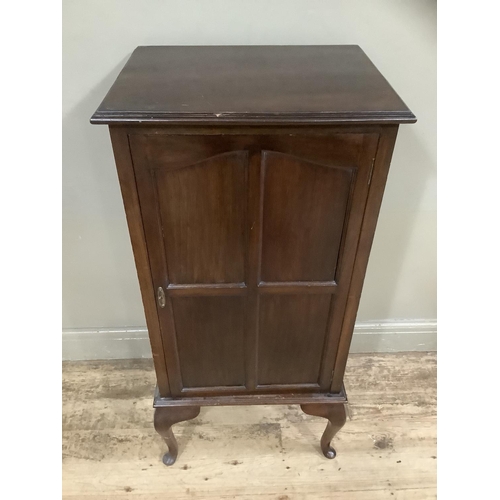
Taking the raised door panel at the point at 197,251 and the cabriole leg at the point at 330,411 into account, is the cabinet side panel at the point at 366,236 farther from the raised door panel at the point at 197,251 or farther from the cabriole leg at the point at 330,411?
the raised door panel at the point at 197,251

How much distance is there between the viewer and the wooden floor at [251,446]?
1.27m

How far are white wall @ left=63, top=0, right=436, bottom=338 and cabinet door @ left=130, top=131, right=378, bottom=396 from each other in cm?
43

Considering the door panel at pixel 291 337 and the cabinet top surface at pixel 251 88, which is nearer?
the cabinet top surface at pixel 251 88

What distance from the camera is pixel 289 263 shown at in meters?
0.92

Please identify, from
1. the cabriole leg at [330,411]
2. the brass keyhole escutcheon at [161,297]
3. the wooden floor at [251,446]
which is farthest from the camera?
the wooden floor at [251,446]

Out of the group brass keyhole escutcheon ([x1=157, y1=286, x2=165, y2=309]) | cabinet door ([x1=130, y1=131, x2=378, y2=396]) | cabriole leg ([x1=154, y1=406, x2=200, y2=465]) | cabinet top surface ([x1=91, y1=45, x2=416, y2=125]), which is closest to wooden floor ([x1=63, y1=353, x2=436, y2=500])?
cabriole leg ([x1=154, y1=406, x2=200, y2=465])

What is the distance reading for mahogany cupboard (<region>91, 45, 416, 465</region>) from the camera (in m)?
0.74

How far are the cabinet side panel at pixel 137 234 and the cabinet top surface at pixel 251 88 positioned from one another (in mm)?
55

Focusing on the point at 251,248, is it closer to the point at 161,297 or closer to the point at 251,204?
the point at 251,204

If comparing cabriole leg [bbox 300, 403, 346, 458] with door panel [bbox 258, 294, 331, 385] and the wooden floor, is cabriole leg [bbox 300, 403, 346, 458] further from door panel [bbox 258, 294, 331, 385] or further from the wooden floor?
the wooden floor

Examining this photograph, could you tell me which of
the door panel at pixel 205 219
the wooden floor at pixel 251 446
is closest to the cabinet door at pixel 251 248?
the door panel at pixel 205 219
